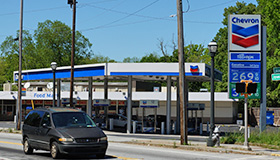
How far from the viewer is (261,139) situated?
2420 centimetres

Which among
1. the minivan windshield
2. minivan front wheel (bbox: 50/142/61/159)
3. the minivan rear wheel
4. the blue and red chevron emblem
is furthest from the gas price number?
minivan front wheel (bbox: 50/142/61/159)

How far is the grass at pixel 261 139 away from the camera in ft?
76.1

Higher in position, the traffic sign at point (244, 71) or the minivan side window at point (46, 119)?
the traffic sign at point (244, 71)

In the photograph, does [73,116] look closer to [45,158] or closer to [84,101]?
[45,158]

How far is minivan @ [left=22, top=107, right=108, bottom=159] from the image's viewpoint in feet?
49.8

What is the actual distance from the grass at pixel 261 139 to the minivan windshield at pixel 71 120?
10426 mm

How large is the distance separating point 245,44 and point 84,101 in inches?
1442

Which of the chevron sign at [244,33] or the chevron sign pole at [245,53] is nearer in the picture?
the chevron sign pole at [245,53]

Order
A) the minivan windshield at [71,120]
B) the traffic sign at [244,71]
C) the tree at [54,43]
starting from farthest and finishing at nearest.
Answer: the tree at [54,43] → the traffic sign at [244,71] → the minivan windshield at [71,120]

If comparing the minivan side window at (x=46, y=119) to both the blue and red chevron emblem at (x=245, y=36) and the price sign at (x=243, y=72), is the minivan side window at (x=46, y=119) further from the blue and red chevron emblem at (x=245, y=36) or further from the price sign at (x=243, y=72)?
the blue and red chevron emblem at (x=245, y=36)

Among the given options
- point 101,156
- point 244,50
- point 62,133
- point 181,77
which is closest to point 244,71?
point 244,50

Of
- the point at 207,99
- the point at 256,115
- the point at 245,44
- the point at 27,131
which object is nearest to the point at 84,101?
the point at 207,99

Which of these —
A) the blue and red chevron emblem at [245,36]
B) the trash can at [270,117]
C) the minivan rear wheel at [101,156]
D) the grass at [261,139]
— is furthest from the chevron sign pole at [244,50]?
the trash can at [270,117]

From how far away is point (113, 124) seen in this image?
44094 millimetres
